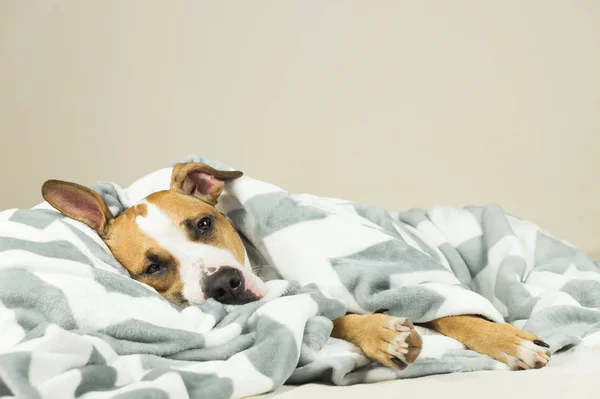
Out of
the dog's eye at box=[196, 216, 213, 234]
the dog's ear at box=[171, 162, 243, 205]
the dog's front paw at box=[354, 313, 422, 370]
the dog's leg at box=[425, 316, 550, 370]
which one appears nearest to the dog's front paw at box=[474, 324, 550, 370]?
the dog's leg at box=[425, 316, 550, 370]

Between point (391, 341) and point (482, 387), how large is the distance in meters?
0.20

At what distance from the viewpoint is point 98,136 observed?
339 centimetres

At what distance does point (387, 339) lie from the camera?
4.81 ft

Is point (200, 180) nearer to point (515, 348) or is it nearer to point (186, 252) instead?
point (186, 252)

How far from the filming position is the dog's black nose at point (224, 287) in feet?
5.75

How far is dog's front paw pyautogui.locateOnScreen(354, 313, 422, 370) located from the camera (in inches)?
55.8

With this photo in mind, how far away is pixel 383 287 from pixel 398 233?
1.53 ft

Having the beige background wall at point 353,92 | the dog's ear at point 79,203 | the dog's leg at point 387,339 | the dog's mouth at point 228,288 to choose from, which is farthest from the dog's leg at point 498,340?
the beige background wall at point 353,92

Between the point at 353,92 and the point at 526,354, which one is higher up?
the point at 353,92

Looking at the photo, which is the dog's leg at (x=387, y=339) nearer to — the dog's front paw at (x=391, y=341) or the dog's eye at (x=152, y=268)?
the dog's front paw at (x=391, y=341)

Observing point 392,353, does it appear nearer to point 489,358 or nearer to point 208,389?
point 489,358

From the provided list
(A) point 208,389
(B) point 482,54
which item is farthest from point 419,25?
(A) point 208,389

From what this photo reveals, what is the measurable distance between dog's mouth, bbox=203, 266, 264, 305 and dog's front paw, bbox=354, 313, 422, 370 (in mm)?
330

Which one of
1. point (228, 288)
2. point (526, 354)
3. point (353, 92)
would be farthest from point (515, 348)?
point (353, 92)
